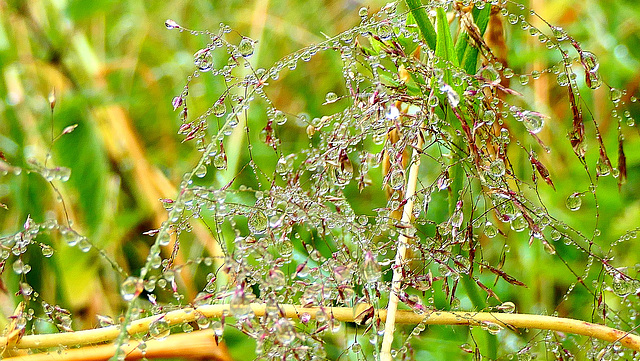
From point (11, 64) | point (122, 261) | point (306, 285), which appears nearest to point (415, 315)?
point (306, 285)

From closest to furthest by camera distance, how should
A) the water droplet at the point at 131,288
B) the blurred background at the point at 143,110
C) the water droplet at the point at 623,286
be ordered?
the water droplet at the point at 131,288 → the water droplet at the point at 623,286 → the blurred background at the point at 143,110

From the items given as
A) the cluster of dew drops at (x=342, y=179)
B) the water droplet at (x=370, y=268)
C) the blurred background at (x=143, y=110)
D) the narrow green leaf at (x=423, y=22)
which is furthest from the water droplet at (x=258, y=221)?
the blurred background at (x=143, y=110)

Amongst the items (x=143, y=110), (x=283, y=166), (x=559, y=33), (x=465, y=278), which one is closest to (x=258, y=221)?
(x=283, y=166)

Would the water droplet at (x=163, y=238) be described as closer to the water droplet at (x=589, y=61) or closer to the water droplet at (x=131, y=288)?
the water droplet at (x=131, y=288)

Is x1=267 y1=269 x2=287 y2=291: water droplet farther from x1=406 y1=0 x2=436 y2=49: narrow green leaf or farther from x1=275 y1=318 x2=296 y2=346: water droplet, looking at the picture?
x1=406 y1=0 x2=436 y2=49: narrow green leaf

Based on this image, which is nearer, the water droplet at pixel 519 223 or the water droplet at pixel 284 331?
the water droplet at pixel 284 331

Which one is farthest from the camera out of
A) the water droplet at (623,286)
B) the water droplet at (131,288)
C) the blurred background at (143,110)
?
the blurred background at (143,110)

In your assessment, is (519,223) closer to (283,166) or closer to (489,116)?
(489,116)
